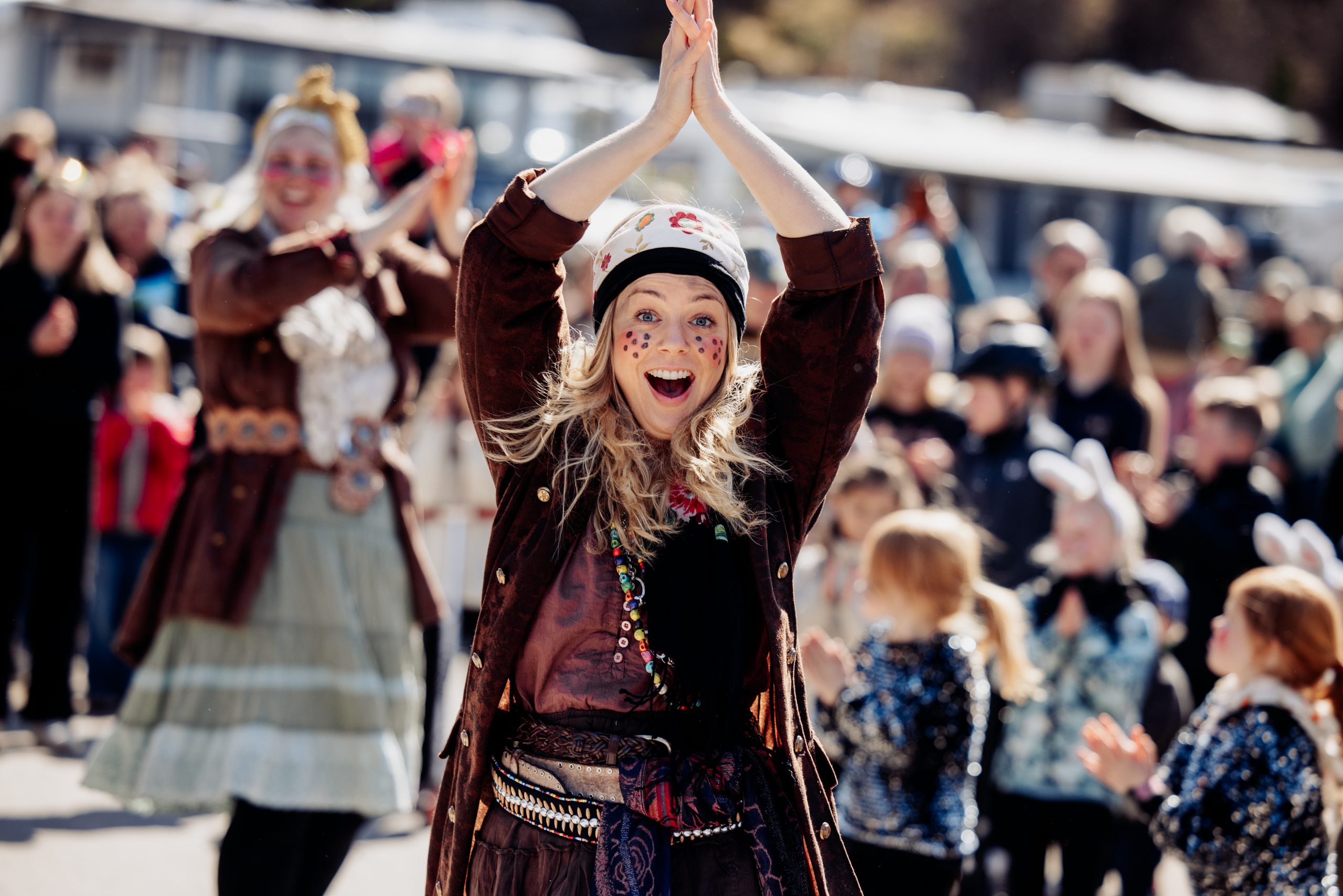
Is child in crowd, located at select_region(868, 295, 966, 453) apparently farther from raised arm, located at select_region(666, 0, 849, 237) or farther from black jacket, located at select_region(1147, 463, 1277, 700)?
raised arm, located at select_region(666, 0, 849, 237)

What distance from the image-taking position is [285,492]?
13.1 ft

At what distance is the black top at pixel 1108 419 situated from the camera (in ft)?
19.8

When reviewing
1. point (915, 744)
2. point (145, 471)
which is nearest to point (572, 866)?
point (915, 744)

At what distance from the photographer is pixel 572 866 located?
7.91ft

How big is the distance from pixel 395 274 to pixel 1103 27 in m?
64.4

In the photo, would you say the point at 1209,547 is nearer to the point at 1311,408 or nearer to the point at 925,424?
the point at 925,424

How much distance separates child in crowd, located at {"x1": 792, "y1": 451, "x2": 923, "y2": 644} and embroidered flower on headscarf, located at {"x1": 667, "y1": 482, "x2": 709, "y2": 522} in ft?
7.43

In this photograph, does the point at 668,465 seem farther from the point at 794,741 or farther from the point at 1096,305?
the point at 1096,305

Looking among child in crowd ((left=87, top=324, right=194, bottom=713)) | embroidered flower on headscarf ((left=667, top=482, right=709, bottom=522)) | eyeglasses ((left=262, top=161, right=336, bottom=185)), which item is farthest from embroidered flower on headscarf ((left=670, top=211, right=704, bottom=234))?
child in crowd ((left=87, top=324, right=194, bottom=713))

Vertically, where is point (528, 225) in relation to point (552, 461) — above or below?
above

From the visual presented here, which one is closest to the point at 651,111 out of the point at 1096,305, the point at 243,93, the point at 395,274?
the point at 395,274

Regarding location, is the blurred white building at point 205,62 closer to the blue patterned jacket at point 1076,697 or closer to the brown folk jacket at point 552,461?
the blue patterned jacket at point 1076,697

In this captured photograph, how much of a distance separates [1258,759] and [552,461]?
6.36ft


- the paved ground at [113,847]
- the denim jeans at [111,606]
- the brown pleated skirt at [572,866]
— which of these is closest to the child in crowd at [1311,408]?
the paved ground at [113,847]
